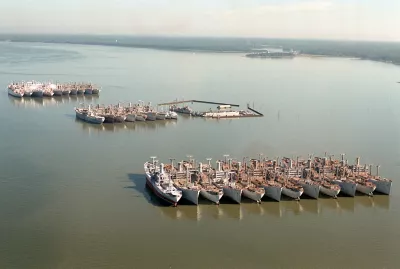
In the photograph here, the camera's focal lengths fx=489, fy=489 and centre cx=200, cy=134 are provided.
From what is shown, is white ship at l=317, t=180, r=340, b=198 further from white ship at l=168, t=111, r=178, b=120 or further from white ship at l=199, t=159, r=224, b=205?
white ship at l=168, t=111, r=178, b=120

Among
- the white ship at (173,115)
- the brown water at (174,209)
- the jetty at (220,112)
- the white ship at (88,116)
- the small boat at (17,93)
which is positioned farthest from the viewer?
the small boat at (17,93)

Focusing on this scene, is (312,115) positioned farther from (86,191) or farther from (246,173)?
(86,191)

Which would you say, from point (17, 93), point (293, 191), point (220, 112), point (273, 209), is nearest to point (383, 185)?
point (293, 191)

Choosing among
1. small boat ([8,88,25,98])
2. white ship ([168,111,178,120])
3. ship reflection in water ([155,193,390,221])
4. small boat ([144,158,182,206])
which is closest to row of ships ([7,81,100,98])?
small boat ([8,88,25,98])

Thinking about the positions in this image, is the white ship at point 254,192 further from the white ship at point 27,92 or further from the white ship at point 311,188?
the white ship at point 27,92

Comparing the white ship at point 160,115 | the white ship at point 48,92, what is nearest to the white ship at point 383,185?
the white ship at point 160,115

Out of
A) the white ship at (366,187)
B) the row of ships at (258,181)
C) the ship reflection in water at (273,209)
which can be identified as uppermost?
the row of ships at (258,181)

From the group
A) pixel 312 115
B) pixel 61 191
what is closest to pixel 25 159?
pixel 61 191
